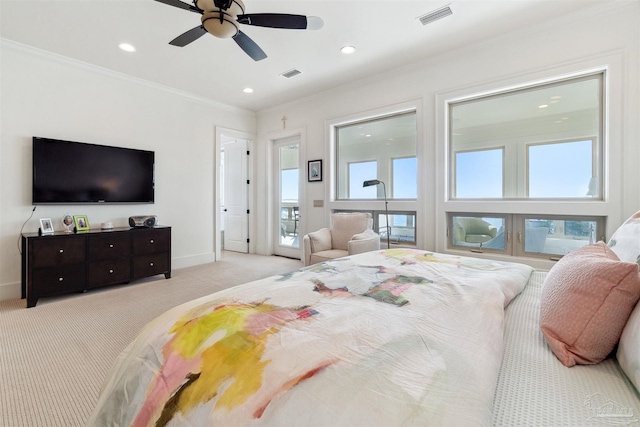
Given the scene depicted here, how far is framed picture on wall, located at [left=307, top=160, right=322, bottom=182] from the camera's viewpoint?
16.0 ft

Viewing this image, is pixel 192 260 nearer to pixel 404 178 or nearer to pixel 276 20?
pixel 404 178

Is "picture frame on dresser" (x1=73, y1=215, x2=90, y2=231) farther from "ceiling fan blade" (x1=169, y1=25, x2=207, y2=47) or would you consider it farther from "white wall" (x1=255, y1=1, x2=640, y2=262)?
"white wall" (x1=255, y1=1, x2=640, y2=262)

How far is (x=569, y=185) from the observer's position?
9.85 ft

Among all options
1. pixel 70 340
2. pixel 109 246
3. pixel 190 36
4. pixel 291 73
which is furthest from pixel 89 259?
pixel 291 73

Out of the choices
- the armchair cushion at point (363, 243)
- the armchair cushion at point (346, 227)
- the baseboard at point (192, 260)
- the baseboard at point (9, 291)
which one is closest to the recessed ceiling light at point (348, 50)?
the armchair cushion at point (346, 227)

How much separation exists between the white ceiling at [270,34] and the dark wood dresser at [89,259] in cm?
213

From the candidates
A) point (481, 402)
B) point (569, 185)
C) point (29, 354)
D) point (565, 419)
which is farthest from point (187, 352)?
point (569, 185)

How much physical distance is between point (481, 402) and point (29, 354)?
113 inches

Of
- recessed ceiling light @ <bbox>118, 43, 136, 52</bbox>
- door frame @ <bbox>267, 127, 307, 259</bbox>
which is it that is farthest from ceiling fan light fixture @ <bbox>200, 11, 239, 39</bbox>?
door frame @ <bbox>267, 127, 307, 259</bbox>

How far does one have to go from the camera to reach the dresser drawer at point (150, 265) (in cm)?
373

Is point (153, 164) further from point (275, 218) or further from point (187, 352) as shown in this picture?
point (187, 352)

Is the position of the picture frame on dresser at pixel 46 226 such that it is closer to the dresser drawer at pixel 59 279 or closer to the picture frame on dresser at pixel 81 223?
the picture frame on dresser at pixel 81 223

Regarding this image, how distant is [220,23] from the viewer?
84.7 inches

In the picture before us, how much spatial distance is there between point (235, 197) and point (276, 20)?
4.37 m
